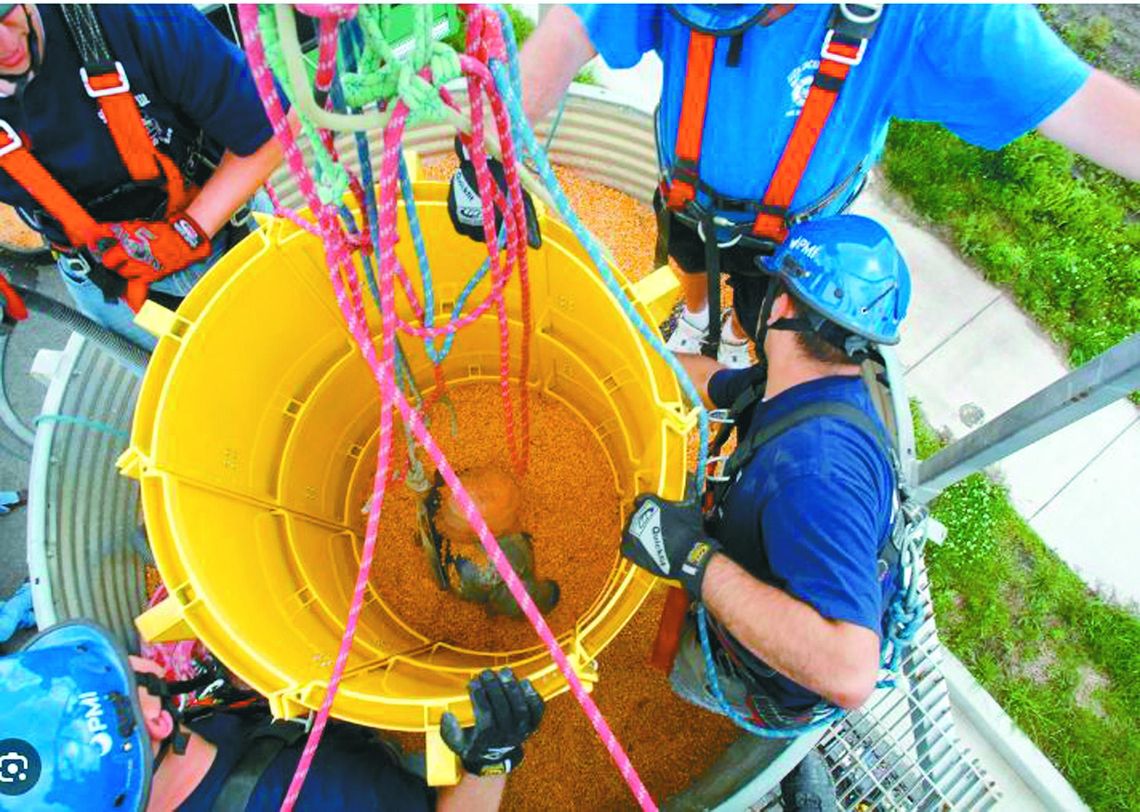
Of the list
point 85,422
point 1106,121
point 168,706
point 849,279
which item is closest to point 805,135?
point 849,279

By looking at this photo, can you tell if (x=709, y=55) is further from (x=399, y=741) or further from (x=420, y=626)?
(x=399, y=741)

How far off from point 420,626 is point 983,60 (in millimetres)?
2208

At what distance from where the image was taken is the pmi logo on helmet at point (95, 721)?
1550 mm

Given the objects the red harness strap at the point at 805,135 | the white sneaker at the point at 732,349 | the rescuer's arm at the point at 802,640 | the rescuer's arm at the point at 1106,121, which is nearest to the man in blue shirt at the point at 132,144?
the red harness strap at the point at 805,135

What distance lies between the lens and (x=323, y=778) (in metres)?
1.74

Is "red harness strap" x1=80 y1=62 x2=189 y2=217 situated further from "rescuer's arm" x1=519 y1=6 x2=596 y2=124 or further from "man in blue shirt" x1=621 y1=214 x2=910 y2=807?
"man in blue shirt" x1=621 y1=214 x2=910 y2=807

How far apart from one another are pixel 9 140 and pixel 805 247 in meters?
1.77

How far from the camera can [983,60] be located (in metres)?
1.66

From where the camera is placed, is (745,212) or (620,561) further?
(620,561)

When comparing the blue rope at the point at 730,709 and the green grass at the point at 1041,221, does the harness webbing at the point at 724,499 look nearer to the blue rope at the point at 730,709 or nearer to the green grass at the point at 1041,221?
the blue rope at the point at 730,709

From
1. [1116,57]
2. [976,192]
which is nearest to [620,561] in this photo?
[976,192]

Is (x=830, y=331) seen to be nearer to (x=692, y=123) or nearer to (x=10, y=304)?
(x=692, y=123)

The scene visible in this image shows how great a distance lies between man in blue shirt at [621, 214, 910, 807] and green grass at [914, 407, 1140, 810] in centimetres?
141

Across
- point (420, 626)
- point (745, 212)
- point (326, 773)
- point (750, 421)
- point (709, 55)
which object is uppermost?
point (709, 55)
